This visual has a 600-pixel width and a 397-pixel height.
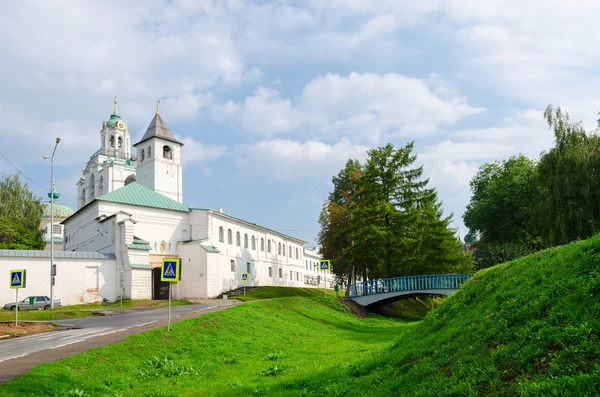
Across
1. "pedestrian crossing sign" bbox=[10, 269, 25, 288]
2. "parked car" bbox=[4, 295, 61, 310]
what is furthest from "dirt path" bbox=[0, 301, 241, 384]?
"parked car" bbox=[4, 295, 61, 310]

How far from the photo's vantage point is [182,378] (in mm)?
13422

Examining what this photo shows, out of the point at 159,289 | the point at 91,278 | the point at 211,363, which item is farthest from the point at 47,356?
the point at 159,289

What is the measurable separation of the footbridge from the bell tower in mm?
41230

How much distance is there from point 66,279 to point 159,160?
116 feet

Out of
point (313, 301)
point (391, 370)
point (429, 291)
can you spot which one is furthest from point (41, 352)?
point (429, 291)

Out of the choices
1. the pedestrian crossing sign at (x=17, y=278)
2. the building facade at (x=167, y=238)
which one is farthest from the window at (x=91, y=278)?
the pedestrian crossing sign at (x=17, y=278)

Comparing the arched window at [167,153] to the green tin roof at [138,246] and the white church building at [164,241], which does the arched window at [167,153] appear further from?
the green tin roof at [138,246]

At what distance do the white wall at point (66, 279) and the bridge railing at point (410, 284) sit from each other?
64.5ft

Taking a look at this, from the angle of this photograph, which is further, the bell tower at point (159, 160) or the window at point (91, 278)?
the bell tower at point (159, 160)

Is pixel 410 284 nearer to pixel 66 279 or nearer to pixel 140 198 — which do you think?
pixel 66 279

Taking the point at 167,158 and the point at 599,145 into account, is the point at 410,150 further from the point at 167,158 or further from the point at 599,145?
the point at 167,158

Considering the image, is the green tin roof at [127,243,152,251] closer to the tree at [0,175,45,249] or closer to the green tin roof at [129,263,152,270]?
the green tin roof at [129,263,152,270]

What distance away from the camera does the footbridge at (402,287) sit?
36219 mm

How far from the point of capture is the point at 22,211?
213 feet
